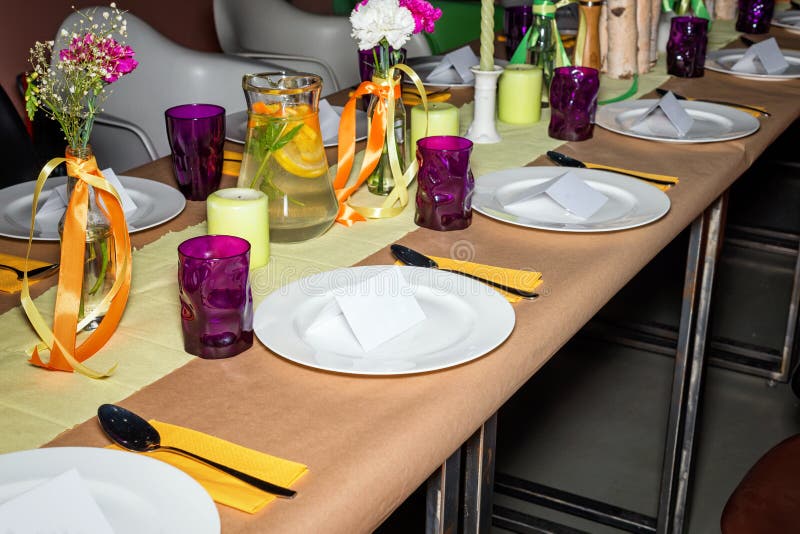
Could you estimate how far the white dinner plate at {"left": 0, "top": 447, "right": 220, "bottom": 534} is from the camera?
601 mm

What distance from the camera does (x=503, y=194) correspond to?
4.23ft

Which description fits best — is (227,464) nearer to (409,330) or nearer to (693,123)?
(409,330)

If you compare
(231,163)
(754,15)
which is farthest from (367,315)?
(754,15)

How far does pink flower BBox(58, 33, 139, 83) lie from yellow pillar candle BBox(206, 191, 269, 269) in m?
0.22

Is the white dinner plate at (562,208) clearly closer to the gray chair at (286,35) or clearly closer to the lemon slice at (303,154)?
the lemon slice at (303,154)

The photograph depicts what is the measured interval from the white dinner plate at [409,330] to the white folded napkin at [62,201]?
379mm

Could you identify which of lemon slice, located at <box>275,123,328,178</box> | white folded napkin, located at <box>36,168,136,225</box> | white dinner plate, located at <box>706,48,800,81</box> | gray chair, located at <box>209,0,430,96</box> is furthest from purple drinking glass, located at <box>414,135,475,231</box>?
gray chair, located at <box>209,0,430,96</box>

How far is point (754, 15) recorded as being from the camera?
8.25 ft

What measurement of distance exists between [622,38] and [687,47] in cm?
14

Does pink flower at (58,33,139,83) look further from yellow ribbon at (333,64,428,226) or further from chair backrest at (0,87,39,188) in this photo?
chair backrest at (0,87,39,188)

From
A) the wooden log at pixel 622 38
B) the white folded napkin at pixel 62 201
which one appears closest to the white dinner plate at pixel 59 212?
the white folded napkin at pixel 62 201

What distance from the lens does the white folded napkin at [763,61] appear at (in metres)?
2.07

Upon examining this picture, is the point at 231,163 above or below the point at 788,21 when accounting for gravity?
below

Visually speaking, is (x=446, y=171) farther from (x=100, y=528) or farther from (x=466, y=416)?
(x=100, y=528)
